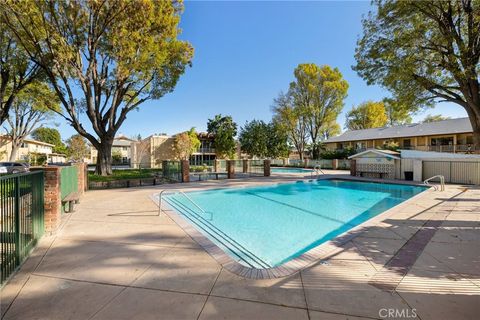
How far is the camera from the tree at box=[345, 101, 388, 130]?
42.8m

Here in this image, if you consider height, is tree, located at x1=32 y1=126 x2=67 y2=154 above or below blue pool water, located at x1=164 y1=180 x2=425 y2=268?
above

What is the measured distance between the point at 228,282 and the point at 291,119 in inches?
1325

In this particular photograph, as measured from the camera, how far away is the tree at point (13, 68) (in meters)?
15.4

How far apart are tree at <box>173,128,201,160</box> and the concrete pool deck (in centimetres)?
2749

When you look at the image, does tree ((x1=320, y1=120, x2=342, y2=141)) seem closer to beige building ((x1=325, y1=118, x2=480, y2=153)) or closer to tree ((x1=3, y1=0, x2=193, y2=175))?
beige building ((x1=325, y1=118, x2=480, y2=153))

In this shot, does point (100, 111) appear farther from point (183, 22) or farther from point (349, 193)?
point (349, 193)

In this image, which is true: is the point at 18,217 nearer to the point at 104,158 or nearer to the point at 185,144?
the point at 104,158

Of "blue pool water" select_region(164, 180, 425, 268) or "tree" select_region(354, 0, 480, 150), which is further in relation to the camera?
"tree" select_region(354, 0, 480, 150)

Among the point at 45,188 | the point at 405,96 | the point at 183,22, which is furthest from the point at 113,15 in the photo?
the point at 405,96

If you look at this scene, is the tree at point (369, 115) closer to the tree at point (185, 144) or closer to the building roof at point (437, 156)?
the building roof at point (437, 156)

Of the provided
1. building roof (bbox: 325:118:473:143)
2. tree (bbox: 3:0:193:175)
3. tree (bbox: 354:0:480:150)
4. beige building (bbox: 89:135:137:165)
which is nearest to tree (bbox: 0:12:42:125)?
tree (bbox: 3:0:193:175)

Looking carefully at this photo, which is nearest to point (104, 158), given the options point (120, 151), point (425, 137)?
point (120, 151)

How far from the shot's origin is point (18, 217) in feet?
11.9

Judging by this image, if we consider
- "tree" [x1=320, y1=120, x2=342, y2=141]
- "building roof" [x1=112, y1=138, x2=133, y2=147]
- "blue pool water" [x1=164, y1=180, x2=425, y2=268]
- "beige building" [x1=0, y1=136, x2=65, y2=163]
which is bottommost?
"blue pool water" [x1=164, y1=180, x2=425, y2=268]
